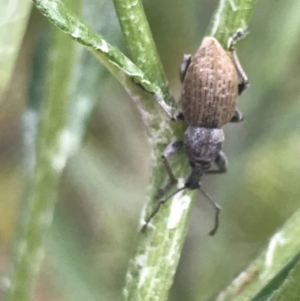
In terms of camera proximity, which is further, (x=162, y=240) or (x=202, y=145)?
(x=202, y=145)

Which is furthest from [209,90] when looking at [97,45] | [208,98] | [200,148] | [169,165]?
[97,45]

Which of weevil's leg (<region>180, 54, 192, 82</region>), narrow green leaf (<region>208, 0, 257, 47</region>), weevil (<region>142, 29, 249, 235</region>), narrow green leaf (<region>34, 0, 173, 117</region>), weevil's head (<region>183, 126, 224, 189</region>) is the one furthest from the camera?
weevil's leg (<region>180, 54, 192, 82</region>)

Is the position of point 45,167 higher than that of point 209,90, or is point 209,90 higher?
point 209,90

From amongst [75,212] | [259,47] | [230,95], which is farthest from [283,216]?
[75,212]

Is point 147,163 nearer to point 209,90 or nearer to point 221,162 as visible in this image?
point 221,162

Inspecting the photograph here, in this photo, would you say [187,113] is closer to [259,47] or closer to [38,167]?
[38,167]

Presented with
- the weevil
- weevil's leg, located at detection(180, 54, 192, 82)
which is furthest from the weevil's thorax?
weevil's leg, located at detection(180, 54, 192, 82)

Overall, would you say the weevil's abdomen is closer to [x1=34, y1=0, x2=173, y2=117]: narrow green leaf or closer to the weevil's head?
the weevil's head
